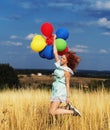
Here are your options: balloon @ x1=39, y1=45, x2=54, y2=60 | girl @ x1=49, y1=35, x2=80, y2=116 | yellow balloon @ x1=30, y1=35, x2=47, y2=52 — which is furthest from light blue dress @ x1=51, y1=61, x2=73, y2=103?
yellow balloon @ x1=30, y1=35, x2=47, y2=52

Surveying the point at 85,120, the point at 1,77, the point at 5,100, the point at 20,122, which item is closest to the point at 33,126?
the point at 20,122

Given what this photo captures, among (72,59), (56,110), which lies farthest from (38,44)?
(56,110)

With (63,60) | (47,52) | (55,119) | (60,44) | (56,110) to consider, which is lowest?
(55,119)

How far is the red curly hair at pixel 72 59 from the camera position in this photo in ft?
28.2

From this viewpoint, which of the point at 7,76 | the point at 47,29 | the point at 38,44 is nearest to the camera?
the point at 38,44

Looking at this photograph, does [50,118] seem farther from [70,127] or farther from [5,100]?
[5,100]

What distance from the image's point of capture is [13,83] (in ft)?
86.8

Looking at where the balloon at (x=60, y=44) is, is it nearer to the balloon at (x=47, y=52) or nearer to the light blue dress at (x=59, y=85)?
the balloon at (x=47, y=52)

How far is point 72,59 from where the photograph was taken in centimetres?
860

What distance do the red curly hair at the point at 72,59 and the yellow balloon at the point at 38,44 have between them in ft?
1.58

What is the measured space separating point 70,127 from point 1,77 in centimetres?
1871

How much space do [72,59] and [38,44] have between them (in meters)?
0.69

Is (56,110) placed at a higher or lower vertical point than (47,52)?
lower

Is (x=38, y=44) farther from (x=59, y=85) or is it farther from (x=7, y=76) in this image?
(x=7, y=76)
